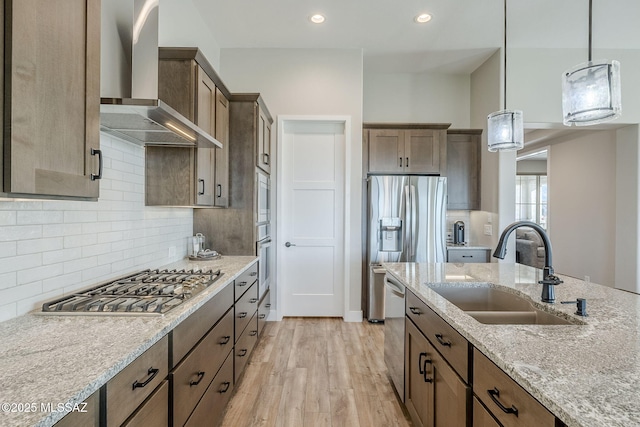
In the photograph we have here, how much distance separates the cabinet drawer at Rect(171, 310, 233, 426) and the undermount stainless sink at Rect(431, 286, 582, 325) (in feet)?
4.15

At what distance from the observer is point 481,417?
3.53ft

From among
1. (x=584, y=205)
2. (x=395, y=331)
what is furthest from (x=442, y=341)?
(x=584, y=205)

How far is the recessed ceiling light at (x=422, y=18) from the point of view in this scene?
10.4 ft

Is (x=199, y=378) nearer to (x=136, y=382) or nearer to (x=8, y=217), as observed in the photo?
(x=136, y=382)

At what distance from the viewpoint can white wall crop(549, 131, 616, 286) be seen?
177 inches

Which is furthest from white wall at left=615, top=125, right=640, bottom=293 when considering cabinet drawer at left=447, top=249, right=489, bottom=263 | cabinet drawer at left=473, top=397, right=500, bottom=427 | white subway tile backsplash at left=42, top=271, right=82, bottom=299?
white subway tile backsplash at left=42, top=271, right=82, bottom=299

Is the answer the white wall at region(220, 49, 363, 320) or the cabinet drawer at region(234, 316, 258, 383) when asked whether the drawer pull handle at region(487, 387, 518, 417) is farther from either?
the white wall at region(220, 49, 363, 320)

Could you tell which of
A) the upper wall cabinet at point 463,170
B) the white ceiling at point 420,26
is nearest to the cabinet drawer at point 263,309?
the upper wall cabinet at point 463,170

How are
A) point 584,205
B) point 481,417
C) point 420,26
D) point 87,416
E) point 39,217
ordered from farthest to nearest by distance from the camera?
point 584,205, point 420,26, point 39,217, point 481,417, point 87,416

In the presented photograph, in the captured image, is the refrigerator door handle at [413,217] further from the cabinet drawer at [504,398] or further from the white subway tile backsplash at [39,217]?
the white subway tile backsplash at [39,217]

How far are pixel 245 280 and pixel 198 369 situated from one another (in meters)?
1.03

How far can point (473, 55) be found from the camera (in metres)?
3.96

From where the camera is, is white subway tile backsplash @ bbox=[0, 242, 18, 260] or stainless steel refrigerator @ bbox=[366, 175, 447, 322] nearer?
white subway tile backsplash @ bbox=[0, 242, 18, 260]

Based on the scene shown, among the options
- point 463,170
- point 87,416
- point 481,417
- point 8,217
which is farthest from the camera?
point 463,170
